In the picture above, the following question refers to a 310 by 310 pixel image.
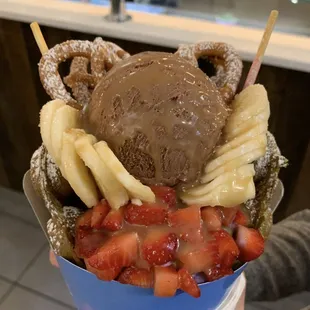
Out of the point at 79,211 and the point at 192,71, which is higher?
the point at 192,71

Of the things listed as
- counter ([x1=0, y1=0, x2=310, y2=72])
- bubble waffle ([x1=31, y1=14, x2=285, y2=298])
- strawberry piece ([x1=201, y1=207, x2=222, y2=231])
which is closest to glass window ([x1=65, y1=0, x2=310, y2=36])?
counter ([x1=0, y1=0, x2=310, y2=72])

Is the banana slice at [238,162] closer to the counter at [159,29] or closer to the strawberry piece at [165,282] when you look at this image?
the strawberry piece at [165,282]

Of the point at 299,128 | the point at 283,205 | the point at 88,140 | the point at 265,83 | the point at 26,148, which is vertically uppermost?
the point at 88,140

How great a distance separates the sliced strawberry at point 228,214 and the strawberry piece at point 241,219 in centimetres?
1

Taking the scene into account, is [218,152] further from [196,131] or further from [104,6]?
[104,6]

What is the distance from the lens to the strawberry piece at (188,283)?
644mm

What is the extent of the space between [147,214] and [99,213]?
8cm

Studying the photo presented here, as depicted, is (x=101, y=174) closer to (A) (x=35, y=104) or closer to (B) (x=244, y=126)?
(B) (x=244, y=126)

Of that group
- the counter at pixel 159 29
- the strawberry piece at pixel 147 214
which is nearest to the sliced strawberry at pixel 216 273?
the strawberry piece at pixel 147 214

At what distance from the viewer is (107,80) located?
752mm

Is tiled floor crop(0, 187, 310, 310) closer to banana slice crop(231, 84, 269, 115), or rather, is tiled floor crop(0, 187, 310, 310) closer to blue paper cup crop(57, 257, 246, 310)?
blue paper cup crop(57, 257, 246, 310)

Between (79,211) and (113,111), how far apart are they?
186 millimetres

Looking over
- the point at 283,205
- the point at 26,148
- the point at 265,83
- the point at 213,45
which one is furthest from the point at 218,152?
the point at 26,148


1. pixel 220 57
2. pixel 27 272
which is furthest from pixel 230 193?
pixel 27 272
